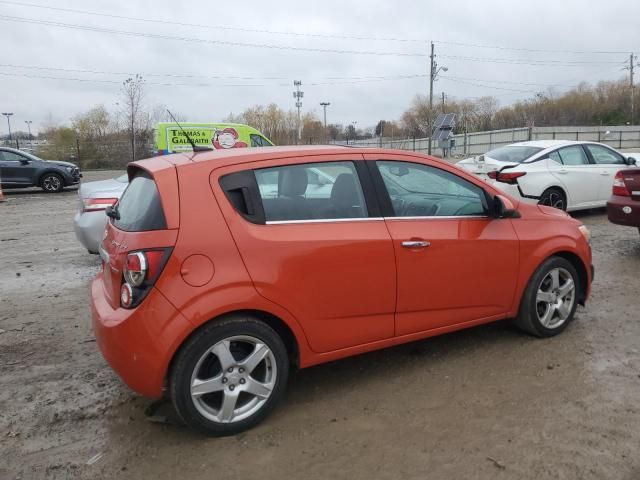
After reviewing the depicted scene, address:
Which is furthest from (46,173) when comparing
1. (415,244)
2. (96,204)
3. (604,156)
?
(415,244)

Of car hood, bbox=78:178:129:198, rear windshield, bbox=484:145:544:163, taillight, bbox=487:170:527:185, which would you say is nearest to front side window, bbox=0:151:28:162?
car hood, bbox=78:178:129:198

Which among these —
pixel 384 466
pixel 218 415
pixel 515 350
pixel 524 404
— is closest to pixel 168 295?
pixel 218 415

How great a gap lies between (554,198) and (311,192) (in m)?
7.45

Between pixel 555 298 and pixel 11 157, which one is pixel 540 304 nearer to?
pixel 555 298

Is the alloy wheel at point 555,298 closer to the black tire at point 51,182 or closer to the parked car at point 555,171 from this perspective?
the parked car at point 555,171

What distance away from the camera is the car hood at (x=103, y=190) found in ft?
22.2

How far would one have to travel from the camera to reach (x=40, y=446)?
291cm

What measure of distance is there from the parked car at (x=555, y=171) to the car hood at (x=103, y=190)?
237 inches

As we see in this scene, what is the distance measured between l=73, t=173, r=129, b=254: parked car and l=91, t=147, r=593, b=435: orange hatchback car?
323 cm

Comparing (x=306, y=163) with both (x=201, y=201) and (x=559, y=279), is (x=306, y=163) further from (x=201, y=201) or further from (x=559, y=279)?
(x=559, y=279)

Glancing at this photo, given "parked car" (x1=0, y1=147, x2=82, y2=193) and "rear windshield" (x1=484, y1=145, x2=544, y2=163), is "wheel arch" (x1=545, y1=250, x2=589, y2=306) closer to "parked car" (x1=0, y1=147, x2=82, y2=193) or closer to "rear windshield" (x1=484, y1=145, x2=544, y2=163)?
"rear windshield" (x1=484, y1=145, x2=544, y2=163)

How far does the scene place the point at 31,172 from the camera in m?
18.2

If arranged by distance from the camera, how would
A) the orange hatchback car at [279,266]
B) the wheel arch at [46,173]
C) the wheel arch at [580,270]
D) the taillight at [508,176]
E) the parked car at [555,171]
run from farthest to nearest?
the wheel arch at [46,173] < the parked car at [555,171] < the taillight at [508,176] < the wheel arch at [580,270] < the orange hatchback car at [279,266]

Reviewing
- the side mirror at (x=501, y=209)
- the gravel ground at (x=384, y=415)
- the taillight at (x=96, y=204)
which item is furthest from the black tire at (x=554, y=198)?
the taillight at (x=96, y=204)
